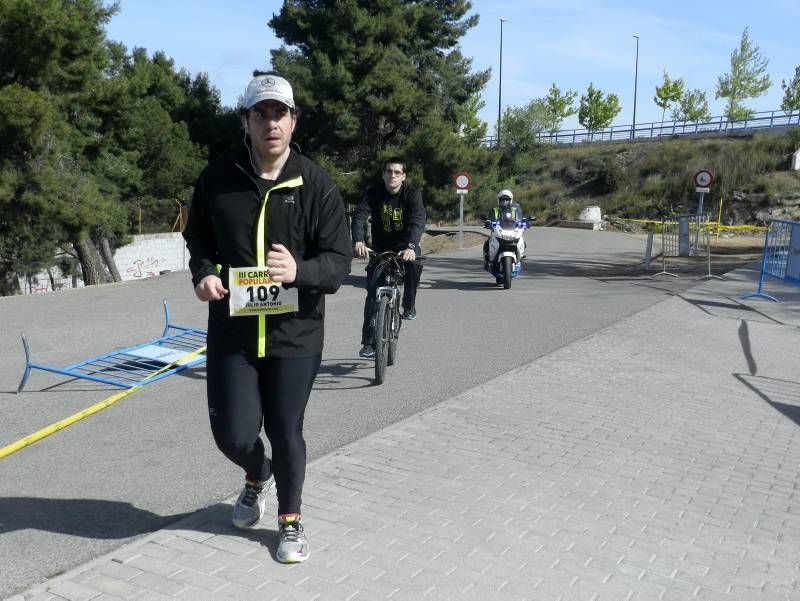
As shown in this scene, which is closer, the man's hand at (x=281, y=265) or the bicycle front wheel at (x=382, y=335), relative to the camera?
the man's hand at (x=281, y=265)

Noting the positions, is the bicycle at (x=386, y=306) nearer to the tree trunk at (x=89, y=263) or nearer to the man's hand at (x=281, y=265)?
the man's hand at (x=281, y=265)

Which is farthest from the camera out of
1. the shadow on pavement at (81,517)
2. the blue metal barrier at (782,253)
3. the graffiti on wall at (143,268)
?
the graffiti on wall at (143,268)

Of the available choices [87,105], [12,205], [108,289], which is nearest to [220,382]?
[108,289]

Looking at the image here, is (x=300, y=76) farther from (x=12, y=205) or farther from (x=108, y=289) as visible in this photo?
(x=108, y=289)

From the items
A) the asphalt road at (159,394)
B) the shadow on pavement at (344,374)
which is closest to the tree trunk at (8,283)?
the asphalt road at (159,394)

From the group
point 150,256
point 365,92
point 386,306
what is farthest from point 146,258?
point 386,306

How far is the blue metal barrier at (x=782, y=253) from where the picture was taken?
12758 mm

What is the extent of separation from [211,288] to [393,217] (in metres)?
4.78

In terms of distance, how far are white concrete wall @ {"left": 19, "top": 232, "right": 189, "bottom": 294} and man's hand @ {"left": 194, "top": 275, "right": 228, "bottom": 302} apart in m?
28.8

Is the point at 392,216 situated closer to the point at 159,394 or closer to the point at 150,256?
the point at 159,394

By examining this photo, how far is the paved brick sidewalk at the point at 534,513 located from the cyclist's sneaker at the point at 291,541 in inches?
2.1

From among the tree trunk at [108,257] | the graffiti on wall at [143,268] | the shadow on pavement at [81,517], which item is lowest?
the graffiti on wall at [143,268]

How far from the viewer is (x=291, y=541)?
3.71 m

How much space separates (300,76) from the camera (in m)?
33.2
